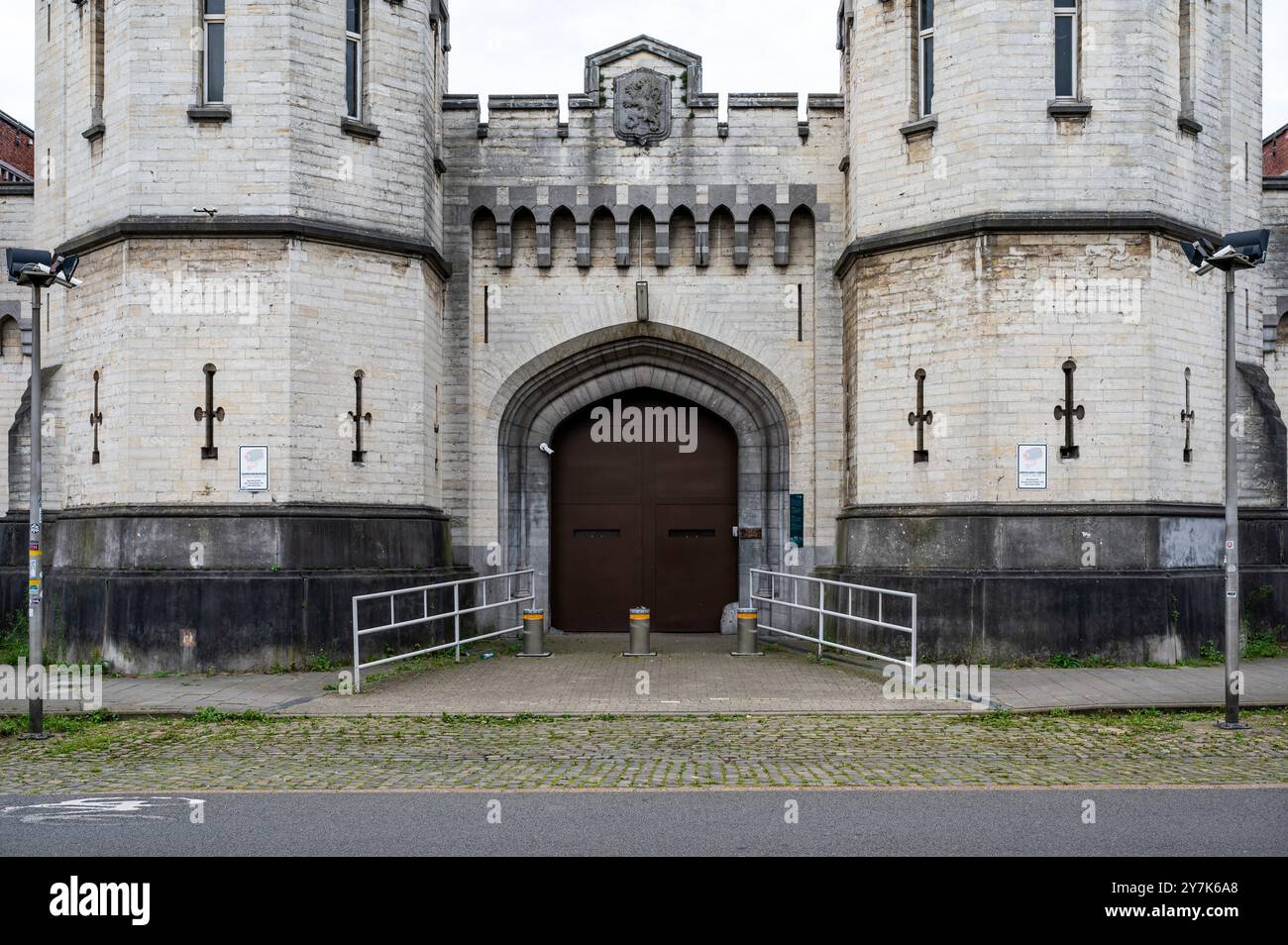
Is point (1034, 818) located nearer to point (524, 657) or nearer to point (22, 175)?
point (524, 657)

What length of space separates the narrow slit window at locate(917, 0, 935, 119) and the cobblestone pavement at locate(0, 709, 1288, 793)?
8326 mm

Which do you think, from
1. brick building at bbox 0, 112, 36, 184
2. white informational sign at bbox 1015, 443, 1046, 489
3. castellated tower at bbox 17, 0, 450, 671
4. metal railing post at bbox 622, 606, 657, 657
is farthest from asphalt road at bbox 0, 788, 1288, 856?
brick building at bbox 0, 112, 36, 184

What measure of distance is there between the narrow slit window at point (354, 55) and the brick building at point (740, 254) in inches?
2.1

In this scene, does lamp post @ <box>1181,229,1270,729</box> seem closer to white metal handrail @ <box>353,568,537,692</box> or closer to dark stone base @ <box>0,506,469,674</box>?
white metal handrail @ <box>353,568,537,692</box>

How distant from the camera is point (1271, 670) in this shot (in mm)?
14102

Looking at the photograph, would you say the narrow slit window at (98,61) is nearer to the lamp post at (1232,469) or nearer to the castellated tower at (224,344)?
the castellated tower at (224,344)

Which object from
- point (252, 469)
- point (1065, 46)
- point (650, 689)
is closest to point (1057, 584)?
point (650, 689)

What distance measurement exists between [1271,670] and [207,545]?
498 inches

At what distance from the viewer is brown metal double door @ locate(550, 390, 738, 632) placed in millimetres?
18531

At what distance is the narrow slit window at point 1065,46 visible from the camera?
49.1 ft

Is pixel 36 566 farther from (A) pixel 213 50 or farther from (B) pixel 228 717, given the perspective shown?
(A) pixel 213 50

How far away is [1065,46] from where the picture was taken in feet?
49.3

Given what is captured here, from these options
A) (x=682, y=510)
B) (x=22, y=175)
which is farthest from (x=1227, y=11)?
(x=22, y=175)

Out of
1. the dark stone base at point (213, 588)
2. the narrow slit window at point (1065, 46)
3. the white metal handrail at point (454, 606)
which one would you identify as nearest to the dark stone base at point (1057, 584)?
the white metal handrail at point (454, 606)
